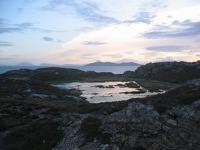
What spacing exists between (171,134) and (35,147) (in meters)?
15.7

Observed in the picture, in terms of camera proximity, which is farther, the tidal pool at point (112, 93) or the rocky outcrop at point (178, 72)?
the rocky outcrop at point (178, 72)

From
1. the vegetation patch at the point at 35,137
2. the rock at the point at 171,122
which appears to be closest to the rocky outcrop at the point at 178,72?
the rock at the point at 171,122

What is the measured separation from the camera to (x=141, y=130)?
27.8 meters

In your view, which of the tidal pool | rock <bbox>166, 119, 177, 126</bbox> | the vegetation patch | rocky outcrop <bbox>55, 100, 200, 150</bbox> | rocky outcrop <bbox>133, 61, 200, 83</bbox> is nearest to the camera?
rocky outcrop <bbox>55, 100, 200, 150</bbox>

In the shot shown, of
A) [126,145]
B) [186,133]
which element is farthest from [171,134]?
[126,145]

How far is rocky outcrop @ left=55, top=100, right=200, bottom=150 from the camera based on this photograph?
25.8 m

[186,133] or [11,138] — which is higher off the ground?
[186,133]

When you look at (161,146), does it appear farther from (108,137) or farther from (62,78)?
(62,78)

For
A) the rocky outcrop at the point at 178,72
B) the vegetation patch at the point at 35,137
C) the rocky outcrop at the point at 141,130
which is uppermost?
the rocky outcrop at the point at 178,72

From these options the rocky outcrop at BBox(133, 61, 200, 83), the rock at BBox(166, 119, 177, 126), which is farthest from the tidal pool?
the rock at BBox(166, 119, 177, 126)

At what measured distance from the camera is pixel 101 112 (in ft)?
119

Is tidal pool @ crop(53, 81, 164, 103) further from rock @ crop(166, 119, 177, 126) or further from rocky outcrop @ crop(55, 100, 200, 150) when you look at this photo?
rock @ crop(166, 119, 177, 126)

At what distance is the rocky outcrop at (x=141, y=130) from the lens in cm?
2577

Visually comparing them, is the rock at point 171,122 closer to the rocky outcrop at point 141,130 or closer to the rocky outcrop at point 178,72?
the rocky outcrop at point 141,130
